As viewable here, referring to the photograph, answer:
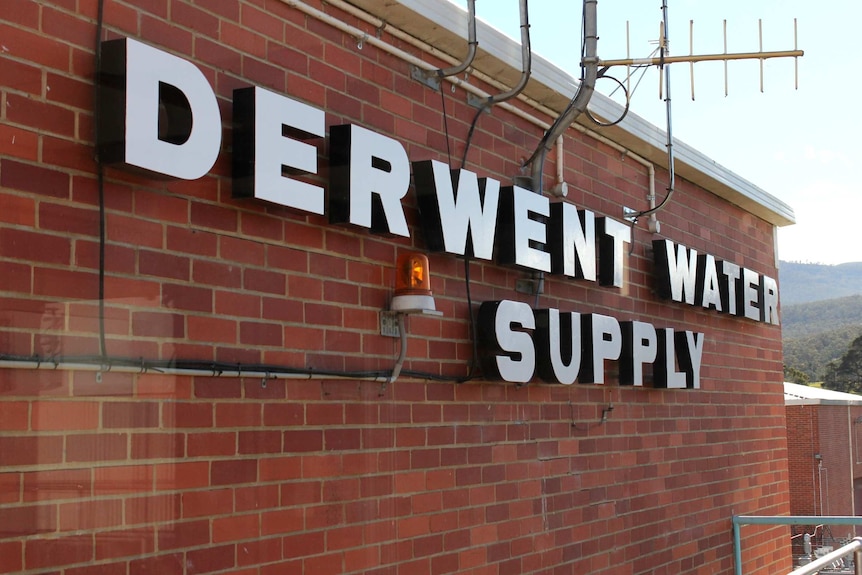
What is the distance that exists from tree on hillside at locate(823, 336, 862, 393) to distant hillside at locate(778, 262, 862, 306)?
83.1 metres

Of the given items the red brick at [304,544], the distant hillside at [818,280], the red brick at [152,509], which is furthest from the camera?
the distant hillside at [818,280]

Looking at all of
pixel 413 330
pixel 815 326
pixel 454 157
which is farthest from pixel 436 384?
pixel 815 326

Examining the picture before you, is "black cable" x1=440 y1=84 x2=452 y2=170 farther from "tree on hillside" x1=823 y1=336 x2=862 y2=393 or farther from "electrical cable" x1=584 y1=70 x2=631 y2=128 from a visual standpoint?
"tree on hillside" x1=823 y1=336 x2=862 y2=393

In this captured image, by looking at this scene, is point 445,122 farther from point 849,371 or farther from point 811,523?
point 849,371

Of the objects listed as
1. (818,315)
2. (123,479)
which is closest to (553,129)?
(123,479)

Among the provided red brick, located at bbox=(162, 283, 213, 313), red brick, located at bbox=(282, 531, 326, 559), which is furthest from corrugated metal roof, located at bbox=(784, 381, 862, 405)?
red brick, located at bbox=(162, 283, 213, 313)

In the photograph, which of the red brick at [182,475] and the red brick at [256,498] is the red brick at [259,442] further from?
the red brick at [182,475]

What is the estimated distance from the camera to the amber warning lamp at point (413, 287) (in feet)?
15.9

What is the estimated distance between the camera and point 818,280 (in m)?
171

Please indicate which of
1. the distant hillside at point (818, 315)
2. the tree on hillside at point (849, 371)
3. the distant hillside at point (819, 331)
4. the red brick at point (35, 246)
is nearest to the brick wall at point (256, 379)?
the red brick at point (35, 246)

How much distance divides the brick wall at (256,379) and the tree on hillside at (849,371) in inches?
3086

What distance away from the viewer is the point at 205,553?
3.83 m

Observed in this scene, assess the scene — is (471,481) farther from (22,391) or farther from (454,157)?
(22,391)

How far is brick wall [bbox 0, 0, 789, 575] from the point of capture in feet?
10.9
